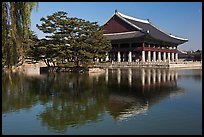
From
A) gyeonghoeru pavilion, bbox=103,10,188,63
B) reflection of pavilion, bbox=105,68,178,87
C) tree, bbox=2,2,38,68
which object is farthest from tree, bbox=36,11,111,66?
tree, bbox=2,2,38,68

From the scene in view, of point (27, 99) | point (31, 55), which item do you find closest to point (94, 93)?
point (27, 99)

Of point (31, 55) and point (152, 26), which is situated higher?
point (152, 26)

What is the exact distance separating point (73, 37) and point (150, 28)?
106 ft

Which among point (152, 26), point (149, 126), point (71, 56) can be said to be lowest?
point (149, 126)

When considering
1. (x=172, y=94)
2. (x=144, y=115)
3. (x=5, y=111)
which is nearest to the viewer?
(x=144, y=115)

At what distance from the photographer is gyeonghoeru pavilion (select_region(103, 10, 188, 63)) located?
1972 inches

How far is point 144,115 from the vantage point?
9.74 metres

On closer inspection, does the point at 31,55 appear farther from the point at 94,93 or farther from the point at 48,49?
the point at 94,93

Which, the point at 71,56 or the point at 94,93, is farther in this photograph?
the point at 71,56

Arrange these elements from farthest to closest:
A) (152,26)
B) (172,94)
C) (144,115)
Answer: (152,26) → (172,94) → (144,115)

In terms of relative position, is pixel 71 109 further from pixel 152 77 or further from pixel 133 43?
pixel 133 43

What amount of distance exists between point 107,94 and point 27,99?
160 inches

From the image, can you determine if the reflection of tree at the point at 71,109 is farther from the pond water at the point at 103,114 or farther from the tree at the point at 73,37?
the tree at the point at 73,37

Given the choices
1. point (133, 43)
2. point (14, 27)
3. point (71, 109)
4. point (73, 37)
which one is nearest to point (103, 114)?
point (71, 109)
